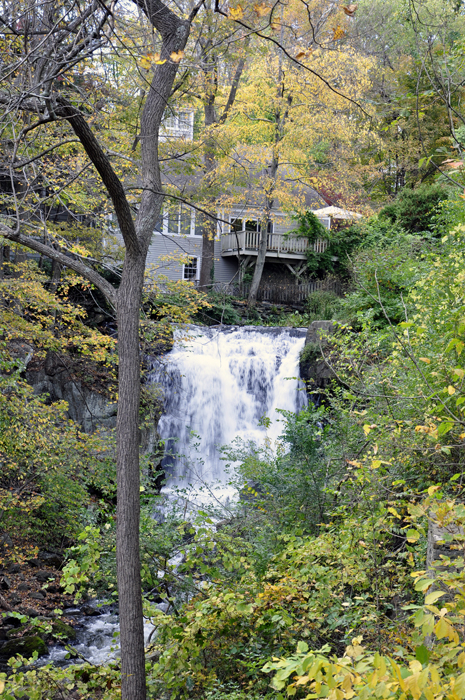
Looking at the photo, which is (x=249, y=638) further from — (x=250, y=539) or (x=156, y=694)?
(x=250, y=539)

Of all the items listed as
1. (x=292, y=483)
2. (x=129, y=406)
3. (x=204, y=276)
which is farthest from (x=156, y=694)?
(x=204, y=276)

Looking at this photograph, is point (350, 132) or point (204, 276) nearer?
point (350, 132)

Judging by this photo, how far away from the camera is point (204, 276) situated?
20172 millimetres

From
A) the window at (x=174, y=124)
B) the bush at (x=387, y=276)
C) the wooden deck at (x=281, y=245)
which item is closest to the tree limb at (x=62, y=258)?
the window at (x=174, y=124)

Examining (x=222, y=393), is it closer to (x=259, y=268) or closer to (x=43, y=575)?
(x=43, y=575)

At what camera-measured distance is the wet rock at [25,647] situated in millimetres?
5953

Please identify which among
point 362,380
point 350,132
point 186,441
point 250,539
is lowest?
point 186,441

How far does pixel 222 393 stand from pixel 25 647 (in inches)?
317

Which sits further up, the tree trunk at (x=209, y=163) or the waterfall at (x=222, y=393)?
the tree trunk at (x=209, y=163)

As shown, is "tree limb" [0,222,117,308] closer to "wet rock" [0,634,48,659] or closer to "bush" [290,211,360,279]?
"wet rock" [0,634,48,659]

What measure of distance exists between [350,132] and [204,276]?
6942mm

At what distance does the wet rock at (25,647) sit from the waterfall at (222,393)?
241 inches

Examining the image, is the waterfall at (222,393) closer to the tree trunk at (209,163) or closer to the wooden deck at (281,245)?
the tree trunk at (209,163)

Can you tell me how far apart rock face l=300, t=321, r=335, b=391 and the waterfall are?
1.01ft
